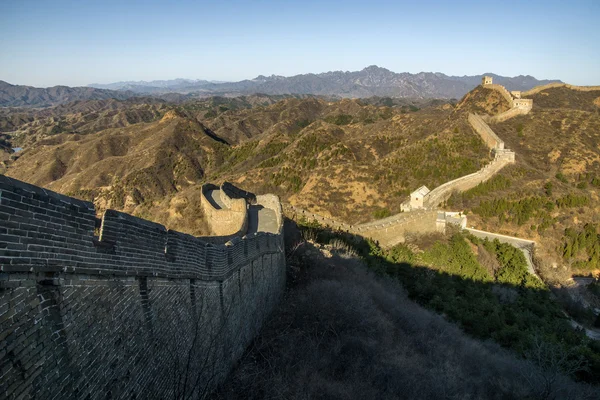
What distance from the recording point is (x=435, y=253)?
22766 mm

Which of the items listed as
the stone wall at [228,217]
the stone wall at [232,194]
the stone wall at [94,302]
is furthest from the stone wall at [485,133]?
the stone wall at [94,302]

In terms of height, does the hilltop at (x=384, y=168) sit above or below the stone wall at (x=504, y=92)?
below

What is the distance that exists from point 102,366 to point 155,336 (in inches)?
46.5

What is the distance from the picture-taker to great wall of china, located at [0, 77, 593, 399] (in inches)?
121

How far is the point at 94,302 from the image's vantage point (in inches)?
156

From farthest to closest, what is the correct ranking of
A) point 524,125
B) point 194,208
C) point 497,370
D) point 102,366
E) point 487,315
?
point 524,125 → point 194,208 → point 487,315 → point 497,370 → point 102,366

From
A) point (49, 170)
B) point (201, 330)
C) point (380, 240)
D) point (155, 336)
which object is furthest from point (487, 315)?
point (49, 170)

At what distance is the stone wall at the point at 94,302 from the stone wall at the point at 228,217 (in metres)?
11.5

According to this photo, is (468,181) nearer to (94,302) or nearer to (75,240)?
(94,302)

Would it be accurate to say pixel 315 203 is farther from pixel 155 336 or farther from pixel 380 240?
pixel 155 336

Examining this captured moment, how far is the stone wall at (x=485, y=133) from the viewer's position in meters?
37.9

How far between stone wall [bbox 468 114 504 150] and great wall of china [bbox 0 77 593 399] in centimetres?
3671

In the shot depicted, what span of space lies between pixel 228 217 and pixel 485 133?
107 feet

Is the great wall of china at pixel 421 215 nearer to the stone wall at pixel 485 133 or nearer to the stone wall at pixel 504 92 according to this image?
the stone wall at pixel 485 133
